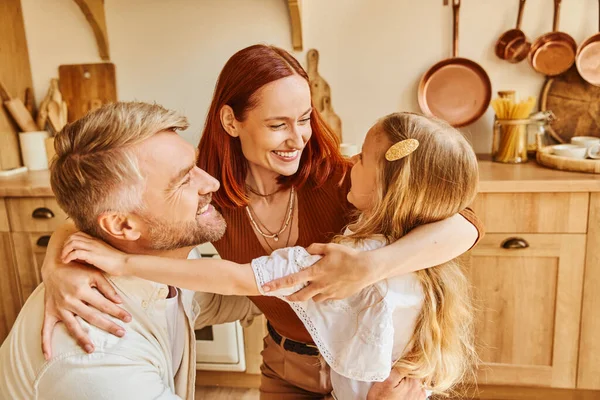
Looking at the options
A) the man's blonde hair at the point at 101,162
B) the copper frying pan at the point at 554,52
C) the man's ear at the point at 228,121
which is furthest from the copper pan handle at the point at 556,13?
the man's blonde hair at the point at 101,162

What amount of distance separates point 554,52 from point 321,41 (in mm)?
1081

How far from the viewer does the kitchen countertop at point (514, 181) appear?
6.21 ft

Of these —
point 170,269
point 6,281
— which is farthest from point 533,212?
point 6,281

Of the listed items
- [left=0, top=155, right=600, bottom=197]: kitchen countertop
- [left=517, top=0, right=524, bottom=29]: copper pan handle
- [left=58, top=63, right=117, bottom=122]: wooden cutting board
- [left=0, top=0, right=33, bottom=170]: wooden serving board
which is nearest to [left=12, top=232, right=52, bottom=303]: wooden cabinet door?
[left=0, top=155, right=600, bottom=197]: kitchen countertop

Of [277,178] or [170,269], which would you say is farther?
[277,178]

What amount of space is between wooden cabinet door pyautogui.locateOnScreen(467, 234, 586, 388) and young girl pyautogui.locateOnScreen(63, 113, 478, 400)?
976mm

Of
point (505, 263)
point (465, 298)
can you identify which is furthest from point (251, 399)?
point (465, 298)

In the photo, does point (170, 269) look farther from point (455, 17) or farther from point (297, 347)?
point (455, 17)

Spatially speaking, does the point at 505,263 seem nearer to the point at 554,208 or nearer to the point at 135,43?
the point at 554,208

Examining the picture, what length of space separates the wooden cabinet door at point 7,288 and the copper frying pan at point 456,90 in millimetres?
2060

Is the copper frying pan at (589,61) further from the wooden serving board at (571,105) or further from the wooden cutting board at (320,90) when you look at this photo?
the wooden cutting board at (320,90)

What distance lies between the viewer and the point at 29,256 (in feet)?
7.63

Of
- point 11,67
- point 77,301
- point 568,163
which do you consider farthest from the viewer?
point 11,67

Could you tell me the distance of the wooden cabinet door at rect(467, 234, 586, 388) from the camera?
6.57 feet
